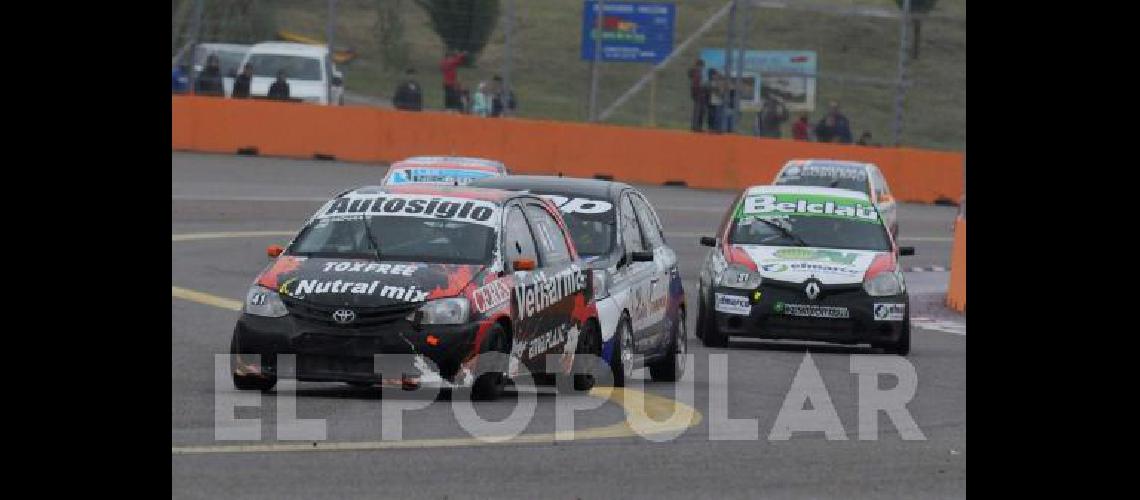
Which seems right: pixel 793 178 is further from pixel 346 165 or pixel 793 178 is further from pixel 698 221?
pixel 346 165

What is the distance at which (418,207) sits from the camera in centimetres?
1411

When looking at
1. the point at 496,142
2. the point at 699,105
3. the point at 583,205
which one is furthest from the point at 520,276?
the point at 699,105

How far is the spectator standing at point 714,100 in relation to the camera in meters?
41.1

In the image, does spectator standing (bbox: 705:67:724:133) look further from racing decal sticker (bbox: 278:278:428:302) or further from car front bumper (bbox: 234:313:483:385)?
car front bumper (bbox: 234:313:483:385)

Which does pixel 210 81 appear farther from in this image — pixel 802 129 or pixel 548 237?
pixel 548 237

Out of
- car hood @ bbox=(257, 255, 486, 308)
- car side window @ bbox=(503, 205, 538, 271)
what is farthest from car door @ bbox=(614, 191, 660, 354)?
car hood @ bbox=(257, 255, 486, 308)

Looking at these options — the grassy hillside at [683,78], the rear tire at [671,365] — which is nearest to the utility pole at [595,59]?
the grassy hillside at [683,78]

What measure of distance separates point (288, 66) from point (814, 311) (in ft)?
80.7

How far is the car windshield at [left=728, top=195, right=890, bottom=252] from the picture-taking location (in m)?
19.8
